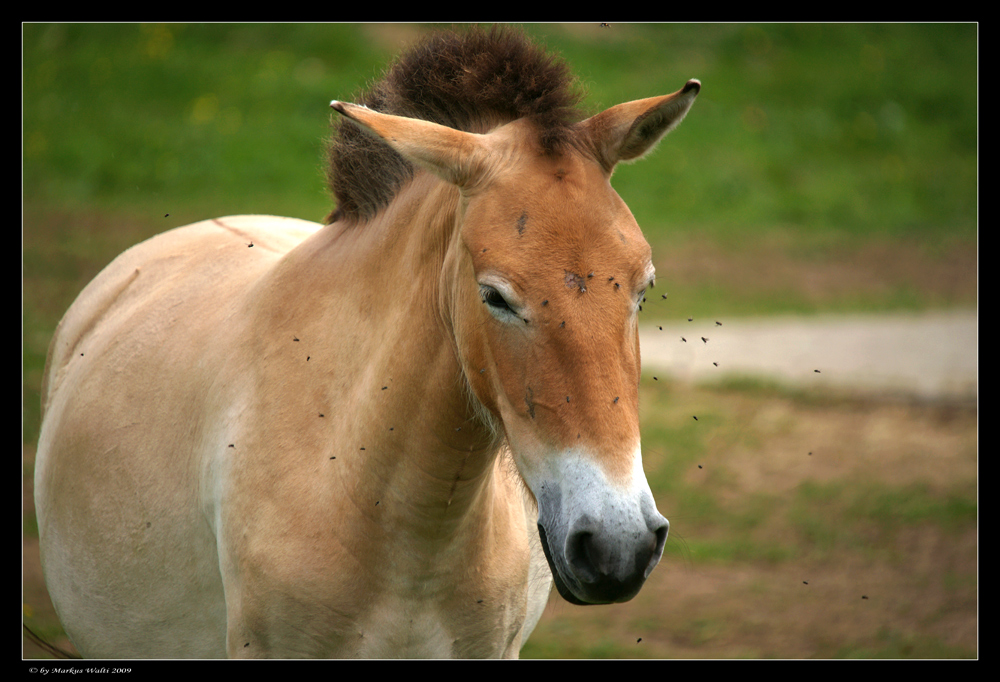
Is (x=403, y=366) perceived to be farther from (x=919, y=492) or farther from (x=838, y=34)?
(x=838, y=34)

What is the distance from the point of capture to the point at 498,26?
8.71 feet

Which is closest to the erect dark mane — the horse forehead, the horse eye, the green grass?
the horse forehead

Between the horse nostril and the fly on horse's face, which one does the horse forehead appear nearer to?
the fly on horse's face

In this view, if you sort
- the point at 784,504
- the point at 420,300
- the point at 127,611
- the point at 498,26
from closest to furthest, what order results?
the point at 420,300, the point at 498,26, the point at 127,611, the point at 784,504

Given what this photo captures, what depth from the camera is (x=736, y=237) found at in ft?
42.3

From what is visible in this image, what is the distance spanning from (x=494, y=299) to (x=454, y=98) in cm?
80

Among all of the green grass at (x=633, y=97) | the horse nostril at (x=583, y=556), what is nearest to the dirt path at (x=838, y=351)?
the green grass at (x=633, y=97)

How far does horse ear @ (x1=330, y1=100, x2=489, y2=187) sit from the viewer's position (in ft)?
7.01

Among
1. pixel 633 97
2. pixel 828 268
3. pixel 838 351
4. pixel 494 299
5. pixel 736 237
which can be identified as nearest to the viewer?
pixel 494 299

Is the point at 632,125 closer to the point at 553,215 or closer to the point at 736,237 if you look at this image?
the point at 553,215

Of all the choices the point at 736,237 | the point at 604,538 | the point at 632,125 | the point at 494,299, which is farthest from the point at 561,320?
the point at 736,237

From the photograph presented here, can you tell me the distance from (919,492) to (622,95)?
9735 mm

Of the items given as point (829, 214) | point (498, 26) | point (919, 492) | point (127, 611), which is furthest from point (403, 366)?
point (829, 214)

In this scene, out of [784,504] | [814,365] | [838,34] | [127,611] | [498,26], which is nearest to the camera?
[498,26]
